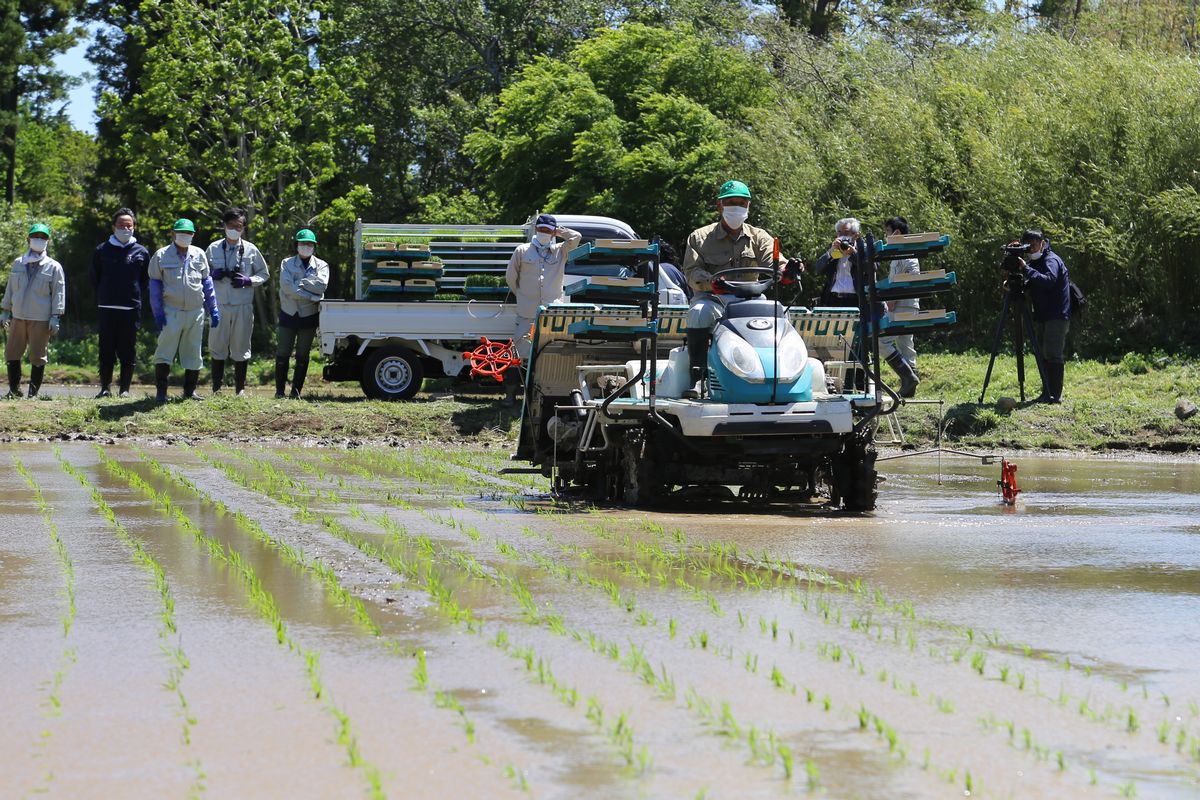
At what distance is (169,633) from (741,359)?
5.42 m

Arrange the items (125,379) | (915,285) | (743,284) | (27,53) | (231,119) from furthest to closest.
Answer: (27,53) → (231,119) → (125,379) → (915,285) → (743,284)

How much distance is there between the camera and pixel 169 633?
693 centimetres

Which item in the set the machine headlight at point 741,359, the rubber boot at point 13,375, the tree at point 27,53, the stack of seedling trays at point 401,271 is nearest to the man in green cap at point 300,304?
the stack of seedling trays at point 401,271

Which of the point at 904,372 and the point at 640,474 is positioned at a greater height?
the point at 904,372

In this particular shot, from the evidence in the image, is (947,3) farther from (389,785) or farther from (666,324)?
(389,785)

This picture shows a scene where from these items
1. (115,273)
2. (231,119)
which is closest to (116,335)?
(115,273)

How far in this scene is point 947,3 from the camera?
4169cm

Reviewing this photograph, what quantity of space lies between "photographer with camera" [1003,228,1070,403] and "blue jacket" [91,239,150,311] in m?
10.0

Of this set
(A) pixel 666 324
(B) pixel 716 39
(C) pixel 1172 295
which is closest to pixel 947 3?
(B) pixel 716 39

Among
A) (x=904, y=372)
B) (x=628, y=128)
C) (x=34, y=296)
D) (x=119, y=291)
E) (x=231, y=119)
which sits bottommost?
(x=904, y=372)

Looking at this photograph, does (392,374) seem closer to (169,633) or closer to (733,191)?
(733,191)

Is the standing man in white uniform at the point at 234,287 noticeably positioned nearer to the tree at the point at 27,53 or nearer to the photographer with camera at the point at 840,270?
the photographer with camera at the point at 840,270

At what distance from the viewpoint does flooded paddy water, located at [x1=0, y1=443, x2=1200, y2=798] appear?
5051 millimetres

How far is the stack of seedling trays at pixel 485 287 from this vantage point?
2356cm
